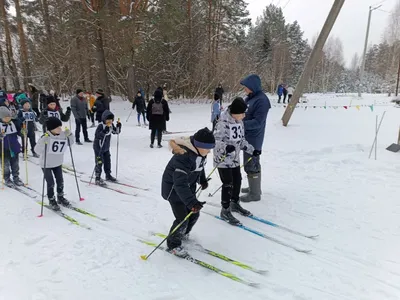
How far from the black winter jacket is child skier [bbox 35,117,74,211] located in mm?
2495

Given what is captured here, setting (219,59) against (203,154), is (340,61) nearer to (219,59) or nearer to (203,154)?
(219,59)

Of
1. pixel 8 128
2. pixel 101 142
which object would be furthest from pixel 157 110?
pixel 8 128

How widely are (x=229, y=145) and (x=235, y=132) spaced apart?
0.27m

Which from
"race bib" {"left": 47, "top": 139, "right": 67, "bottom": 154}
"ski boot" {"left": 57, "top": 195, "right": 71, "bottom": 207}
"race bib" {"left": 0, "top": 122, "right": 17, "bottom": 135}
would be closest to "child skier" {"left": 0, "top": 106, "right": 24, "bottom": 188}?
"race bib" {"left": 0, "top": 122, "right": 17, "bottom": 135}

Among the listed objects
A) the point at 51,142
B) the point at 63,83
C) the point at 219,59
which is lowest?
the point at 51,142

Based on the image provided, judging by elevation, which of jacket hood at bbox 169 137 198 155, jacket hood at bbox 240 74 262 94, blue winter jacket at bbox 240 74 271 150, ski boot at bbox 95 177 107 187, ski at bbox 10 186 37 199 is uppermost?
jacket hood at bbox 240 74 262 94

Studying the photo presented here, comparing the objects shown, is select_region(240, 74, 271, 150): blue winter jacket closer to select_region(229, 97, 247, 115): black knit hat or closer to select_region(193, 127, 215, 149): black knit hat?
select_region(229, 97, 247, 115): black knit hat

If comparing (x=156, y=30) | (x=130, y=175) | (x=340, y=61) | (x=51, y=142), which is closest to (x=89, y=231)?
(x=51, y=142)

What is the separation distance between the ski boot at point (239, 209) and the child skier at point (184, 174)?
125 centimetres

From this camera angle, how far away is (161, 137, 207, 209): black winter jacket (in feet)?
10.3

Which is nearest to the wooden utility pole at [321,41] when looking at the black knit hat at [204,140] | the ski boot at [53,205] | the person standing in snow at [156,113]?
the person standing in snow at [156,113]

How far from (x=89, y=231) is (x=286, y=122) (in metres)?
10.2

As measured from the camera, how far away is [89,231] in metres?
4.11

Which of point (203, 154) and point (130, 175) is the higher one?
point (203, 154)
